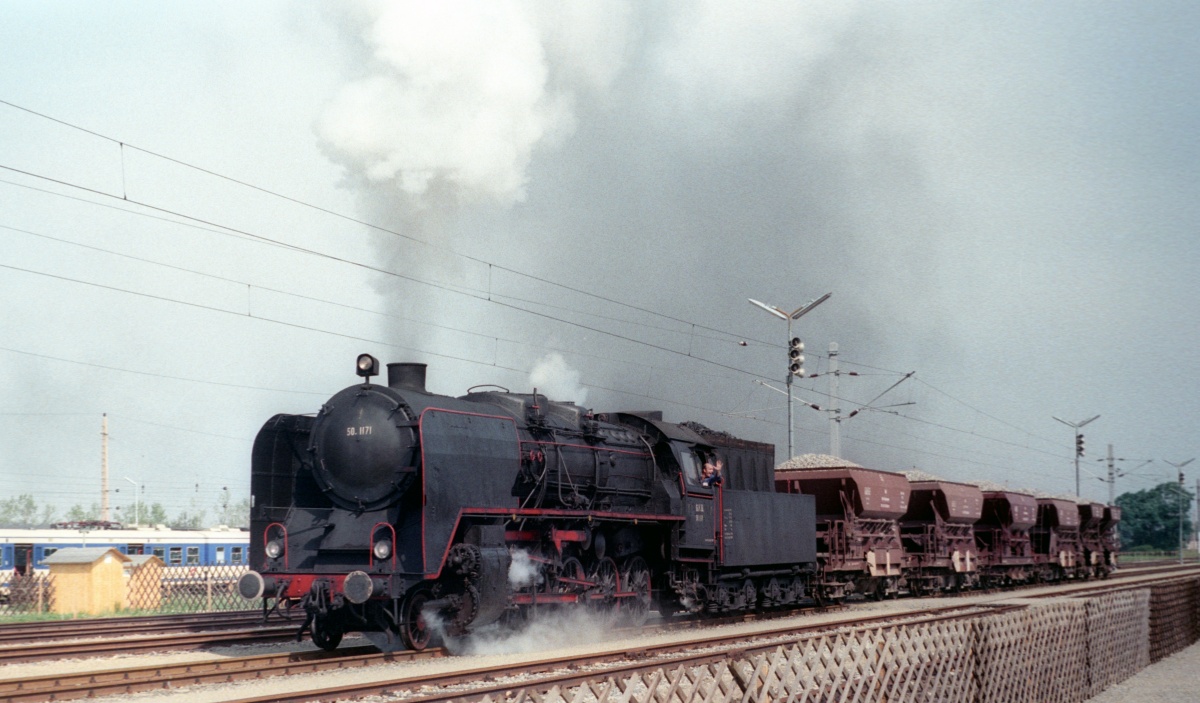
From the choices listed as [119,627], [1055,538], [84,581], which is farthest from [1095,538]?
[119,627]

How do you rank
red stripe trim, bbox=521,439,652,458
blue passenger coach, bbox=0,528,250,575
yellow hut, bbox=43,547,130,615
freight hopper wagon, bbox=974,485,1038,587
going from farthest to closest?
blue passenger coach, bbox=0,528,250,575 → freight hopper wagon, bbox=974,485,1038,587 → yellow hut, bbox=43,547,130,615 → red stripe trim, bbox=521,439,652,458

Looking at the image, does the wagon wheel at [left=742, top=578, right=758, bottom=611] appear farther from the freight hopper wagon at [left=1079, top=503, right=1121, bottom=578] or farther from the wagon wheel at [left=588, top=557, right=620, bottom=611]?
the freight hopper wagon at [left=1079, top=503, right=1121, bottom=578]

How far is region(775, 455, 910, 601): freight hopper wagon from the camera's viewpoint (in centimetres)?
2658

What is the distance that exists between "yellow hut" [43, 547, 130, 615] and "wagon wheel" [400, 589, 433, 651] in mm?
13824

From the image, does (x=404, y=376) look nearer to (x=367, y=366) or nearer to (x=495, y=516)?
(x=367, y=366)

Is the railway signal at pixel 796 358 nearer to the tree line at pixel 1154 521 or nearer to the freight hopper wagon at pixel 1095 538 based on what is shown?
the freight hopper wagon at pixel 1095 538

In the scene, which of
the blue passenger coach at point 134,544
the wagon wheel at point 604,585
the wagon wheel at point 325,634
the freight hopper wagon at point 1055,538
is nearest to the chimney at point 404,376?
the wagon wheel at point 325,634

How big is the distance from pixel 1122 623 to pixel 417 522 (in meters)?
11.1

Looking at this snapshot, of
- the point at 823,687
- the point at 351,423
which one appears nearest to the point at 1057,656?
the point at 823,687

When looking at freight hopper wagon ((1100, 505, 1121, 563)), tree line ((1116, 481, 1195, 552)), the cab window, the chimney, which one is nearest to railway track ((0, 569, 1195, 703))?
the chimney

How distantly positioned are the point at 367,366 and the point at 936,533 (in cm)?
2079

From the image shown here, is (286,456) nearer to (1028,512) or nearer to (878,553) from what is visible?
(878,553)

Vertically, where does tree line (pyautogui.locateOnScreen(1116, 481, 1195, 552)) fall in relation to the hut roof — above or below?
below

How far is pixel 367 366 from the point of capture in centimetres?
1570
